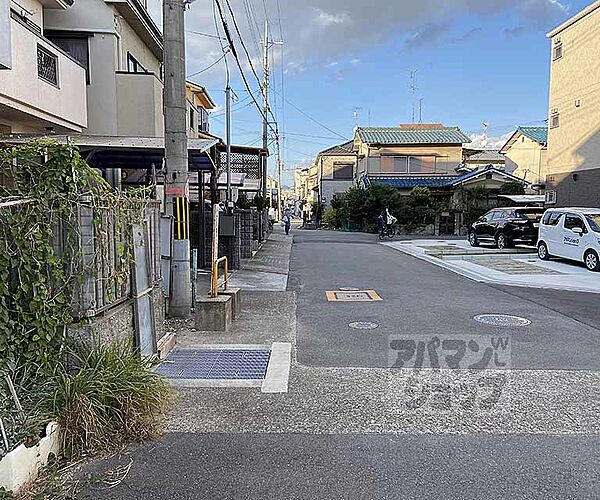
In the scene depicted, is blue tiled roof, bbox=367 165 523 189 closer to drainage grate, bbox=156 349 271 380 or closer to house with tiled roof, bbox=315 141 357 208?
house with tiled roof, bbox=315 141 357 208

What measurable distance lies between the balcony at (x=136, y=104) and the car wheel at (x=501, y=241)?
47.0 feet

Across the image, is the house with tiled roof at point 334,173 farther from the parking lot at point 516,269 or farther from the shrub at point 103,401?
the shrub at point 103,401

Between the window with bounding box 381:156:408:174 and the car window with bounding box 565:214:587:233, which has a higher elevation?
the window with bounding box 381:156:408:174

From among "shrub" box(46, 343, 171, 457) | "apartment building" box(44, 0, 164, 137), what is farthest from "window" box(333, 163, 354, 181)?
"shrub" box(46, 343, 171, 457)

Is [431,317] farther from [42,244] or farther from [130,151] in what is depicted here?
[130,151]

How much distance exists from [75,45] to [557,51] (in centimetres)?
1922

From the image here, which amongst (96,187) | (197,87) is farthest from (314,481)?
(197,87)

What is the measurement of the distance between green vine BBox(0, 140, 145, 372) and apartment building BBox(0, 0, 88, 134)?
16.5 feet

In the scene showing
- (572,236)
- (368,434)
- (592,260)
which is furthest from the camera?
(572,236)

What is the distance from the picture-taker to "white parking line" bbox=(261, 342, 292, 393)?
17.2ft

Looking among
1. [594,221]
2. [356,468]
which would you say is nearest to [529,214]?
[594,221]

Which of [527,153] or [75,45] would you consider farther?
[527,153]

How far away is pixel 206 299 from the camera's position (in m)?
7.61

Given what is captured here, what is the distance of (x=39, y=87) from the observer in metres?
9.96
